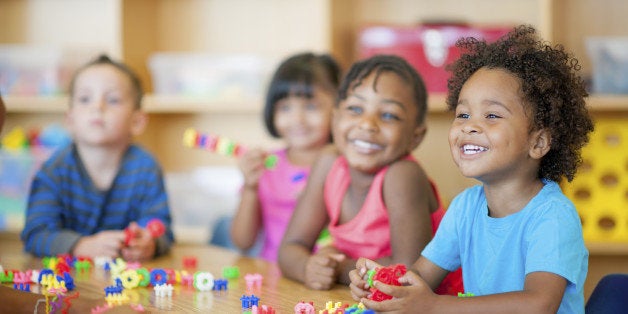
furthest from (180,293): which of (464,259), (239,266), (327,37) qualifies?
(327,37)

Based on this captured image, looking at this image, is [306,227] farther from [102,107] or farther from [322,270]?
[102,107]

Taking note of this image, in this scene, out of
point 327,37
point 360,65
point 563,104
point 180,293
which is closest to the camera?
point 563,104

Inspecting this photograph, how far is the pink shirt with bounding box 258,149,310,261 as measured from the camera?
2.23m

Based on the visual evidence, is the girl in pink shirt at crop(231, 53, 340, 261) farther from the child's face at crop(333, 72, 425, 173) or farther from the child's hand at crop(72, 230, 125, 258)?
the child's face at crop(333, 72, 425, 173)

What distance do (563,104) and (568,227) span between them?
0.68 ft

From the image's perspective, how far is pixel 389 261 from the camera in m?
1.51

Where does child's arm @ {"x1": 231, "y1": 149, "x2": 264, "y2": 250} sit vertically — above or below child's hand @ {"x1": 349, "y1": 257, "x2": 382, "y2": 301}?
below

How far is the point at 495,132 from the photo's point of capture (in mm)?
1204

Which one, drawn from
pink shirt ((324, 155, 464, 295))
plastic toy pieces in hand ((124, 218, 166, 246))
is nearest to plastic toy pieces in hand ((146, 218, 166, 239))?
plastic toy pieces in hand ((124, 218, 166, 246))

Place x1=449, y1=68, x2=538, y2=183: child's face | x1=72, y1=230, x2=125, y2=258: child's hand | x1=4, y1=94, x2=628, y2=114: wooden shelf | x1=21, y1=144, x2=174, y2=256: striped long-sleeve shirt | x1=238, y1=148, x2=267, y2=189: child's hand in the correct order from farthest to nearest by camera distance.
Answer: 1. x1=4, y1=94, x2=628, y2=114: wooden shelf
2. x1=238, y1=148, x2=267, y2=189: child's hand
3. x1=21, y1=144, x2=174, y2=256: striped long-sleeve shirt
4. x1=72, y1=230, x2=125, y2=258: child's hand
5. x1=449, y1=68, x2=538, y2=183: child's face

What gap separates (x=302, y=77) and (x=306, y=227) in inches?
25.3

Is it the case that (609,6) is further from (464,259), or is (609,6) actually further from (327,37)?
(464,259)

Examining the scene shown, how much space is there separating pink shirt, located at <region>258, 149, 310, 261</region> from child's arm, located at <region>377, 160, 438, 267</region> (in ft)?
2.23

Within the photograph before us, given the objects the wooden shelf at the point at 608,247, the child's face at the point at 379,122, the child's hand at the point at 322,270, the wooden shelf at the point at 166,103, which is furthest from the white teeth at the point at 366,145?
the wooden shelf at the point at 608,247
